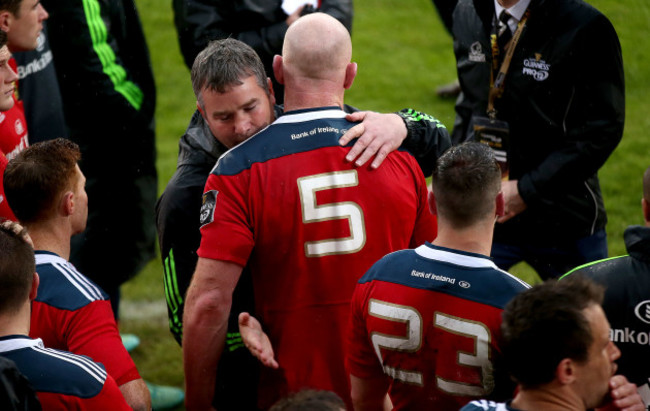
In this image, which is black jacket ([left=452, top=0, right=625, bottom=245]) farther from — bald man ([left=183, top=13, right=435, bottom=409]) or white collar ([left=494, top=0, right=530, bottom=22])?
bald man ([left=183, top=13, right=435, bottom=409])

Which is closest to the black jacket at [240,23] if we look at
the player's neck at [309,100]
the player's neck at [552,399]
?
the player's neck at [309,100]

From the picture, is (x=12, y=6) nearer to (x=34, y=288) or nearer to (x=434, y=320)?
(x=34, y=288)

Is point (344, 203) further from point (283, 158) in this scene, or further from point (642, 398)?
point (642, 398)

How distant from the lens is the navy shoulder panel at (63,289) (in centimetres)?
270

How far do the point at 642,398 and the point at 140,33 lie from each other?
3747 millimetres

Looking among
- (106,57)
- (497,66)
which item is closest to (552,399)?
(497,66)

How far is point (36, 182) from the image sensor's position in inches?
117

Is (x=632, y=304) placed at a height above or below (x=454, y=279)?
below

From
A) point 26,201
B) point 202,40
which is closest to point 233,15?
point 202,40

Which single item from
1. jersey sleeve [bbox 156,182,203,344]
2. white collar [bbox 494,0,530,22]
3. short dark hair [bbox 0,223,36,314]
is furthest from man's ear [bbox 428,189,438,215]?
white collar [bbox 494,0,530,22]

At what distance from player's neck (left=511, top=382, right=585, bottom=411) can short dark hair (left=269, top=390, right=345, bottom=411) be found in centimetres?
47

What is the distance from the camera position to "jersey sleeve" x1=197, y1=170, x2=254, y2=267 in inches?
109

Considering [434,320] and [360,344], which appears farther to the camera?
[360,344]

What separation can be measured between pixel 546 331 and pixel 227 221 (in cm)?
115
